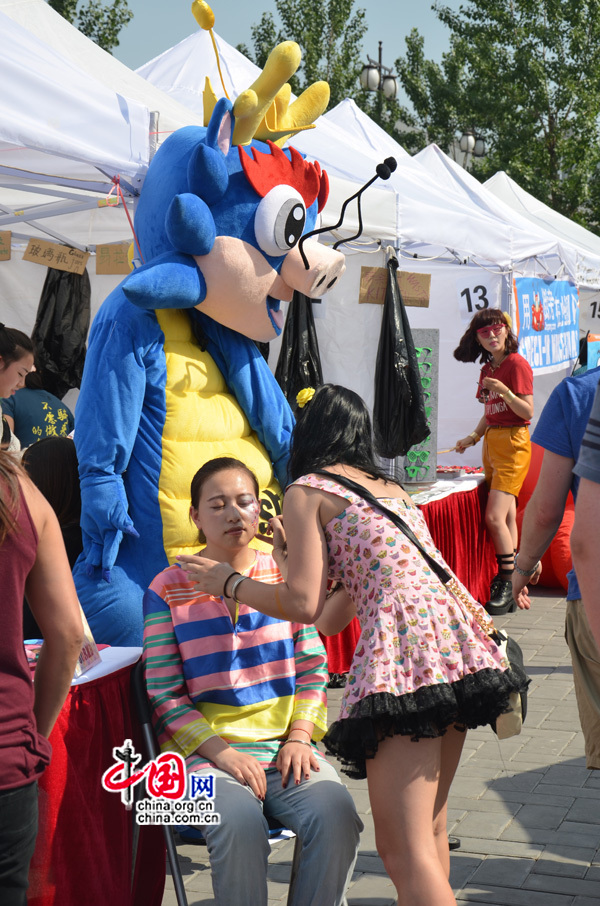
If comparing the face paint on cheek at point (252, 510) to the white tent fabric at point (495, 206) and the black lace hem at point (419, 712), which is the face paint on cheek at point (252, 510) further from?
the white tent fabric at point (495, 206)

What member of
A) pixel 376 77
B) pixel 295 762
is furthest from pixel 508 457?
pixel 376 77

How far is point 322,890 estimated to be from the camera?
7.79 feet

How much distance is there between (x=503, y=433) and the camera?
23.0 feet

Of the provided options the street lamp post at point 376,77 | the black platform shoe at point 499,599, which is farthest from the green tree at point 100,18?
the black platform shoe at point 499,599

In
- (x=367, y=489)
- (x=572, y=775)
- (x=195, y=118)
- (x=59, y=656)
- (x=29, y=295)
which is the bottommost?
(x=572, y=775)

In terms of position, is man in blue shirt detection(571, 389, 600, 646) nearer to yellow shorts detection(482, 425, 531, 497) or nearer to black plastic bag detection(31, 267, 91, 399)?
yellow shorts detection(482, 425, 531, 497)

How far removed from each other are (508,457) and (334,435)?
466 centimetres

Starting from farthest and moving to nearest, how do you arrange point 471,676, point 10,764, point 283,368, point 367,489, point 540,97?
point 540,97, point 283,368, point 367,489, point 471,676, point 10,764

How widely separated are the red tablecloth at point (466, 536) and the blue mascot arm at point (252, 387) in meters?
1.95

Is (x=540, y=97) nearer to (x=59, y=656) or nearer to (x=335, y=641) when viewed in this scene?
(x=335, y=641)

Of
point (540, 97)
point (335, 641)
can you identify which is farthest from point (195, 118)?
point (540, 97)

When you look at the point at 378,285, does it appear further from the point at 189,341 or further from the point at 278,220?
the point at 189,341

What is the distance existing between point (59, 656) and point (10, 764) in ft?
0.92

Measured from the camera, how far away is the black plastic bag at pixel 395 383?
6137 mm
